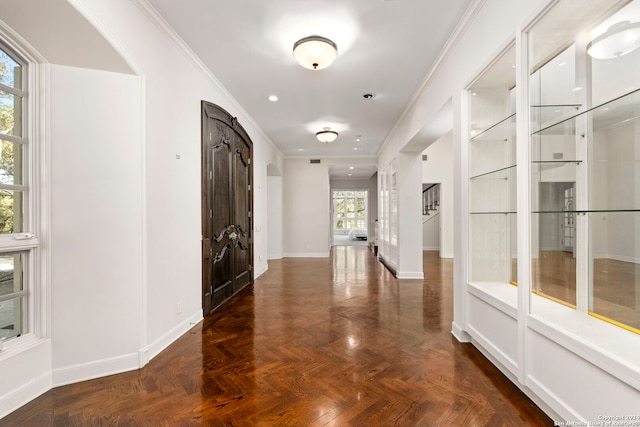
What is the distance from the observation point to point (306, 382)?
2209mm

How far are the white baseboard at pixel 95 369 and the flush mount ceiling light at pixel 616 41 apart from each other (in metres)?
3.82

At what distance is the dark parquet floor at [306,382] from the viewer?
71.5 inches

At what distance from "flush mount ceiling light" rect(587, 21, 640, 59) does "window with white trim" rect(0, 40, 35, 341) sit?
3.68 metres

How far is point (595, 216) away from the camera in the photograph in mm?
1855

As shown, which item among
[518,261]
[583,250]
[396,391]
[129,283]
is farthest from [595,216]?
[129,283]

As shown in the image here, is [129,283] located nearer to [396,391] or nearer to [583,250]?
[396,391]

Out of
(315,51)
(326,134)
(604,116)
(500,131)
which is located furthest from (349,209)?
(604,116)

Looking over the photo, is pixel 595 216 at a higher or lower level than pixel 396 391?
higher

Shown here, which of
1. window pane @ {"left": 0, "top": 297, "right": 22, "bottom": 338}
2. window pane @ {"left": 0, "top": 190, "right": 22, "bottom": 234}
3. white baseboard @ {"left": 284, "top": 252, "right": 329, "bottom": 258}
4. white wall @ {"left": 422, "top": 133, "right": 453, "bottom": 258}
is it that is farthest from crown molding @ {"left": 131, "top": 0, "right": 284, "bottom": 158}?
white wall @ {"left": 422, "top": 133, "right": 453, "bottom": 258}

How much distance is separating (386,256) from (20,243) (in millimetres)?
6800

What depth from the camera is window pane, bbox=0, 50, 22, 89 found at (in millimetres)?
1997

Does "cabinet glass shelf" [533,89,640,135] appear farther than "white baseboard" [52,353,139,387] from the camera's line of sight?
No

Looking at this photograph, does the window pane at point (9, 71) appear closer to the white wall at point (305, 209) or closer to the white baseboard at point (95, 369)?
the white baseboard at point (95, 369)

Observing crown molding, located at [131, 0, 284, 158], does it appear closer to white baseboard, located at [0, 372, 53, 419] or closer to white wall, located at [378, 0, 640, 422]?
white wall, located at [378, 0, 640, 422]
